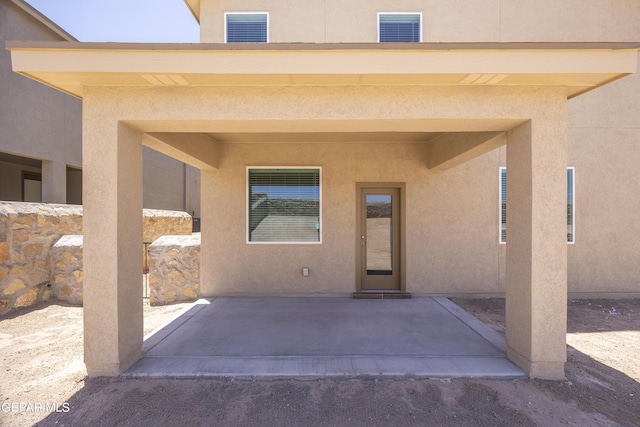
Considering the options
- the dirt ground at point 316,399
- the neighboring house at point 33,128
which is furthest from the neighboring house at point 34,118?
the dirt ground at point 316,399

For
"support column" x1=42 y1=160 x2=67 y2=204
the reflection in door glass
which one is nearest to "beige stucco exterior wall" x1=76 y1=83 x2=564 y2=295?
the reflection in door glass

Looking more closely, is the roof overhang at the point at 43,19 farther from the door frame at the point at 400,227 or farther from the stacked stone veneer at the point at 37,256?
the door frame at the point at 400,227

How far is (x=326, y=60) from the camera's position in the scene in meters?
3.09

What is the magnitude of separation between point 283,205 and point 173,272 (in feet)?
9.07

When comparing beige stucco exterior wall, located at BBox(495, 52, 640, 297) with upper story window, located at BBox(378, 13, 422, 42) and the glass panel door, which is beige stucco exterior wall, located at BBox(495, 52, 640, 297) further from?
upper story window, located at BBox(378, 13, 422, 42)

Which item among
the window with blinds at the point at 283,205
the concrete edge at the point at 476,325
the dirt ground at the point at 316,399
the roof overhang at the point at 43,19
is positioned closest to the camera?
the dirt ground at the point at 316,399

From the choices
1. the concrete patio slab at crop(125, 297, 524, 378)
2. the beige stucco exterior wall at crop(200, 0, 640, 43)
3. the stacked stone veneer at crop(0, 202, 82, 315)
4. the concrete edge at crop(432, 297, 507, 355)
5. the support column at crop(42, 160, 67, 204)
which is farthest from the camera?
the support column at crop(42, 160, 67, 204)

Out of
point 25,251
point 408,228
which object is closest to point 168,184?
point 25,251

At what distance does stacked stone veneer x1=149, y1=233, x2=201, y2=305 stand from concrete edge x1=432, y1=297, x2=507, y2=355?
5.20 meters

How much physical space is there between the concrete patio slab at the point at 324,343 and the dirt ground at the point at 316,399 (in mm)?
170

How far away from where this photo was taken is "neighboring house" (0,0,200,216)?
899 cm

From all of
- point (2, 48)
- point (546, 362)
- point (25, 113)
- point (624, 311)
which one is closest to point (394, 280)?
point (546, 362)

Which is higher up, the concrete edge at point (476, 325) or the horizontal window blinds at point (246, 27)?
the horizontal window blinds at point (246, 27)

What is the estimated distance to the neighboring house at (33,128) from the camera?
8992 millimetres
